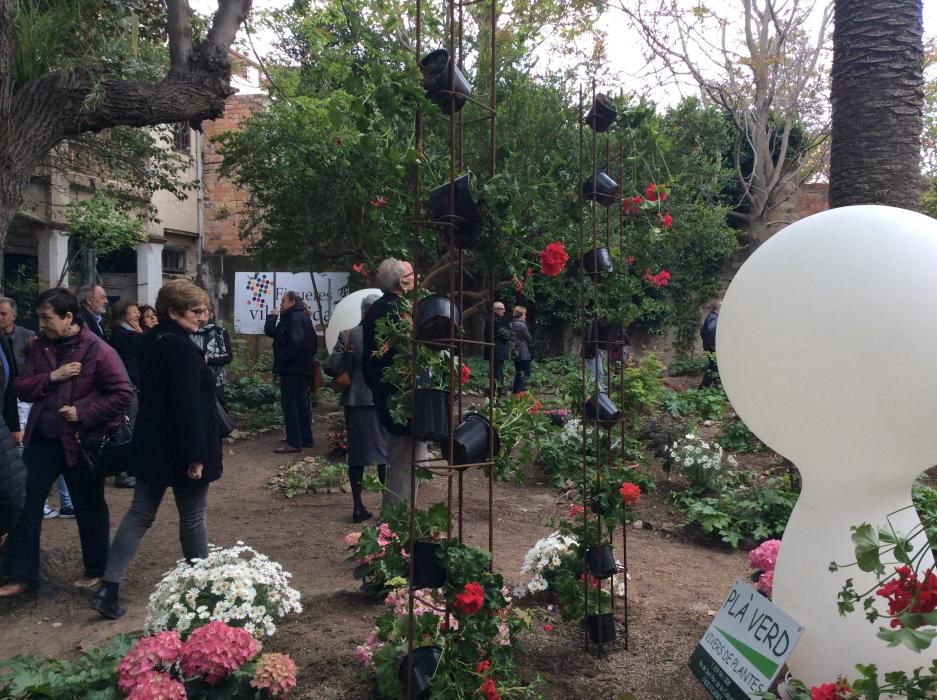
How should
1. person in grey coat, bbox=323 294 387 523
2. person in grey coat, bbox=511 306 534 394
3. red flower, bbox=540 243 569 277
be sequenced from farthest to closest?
person in grey coat, bbox=511 306 534 394 < person in grey coat, bbox=323 294 387 523 < red flower, bbox=540 243 569 277

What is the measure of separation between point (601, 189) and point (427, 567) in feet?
6.07

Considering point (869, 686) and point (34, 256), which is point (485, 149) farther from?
point (869, 686)

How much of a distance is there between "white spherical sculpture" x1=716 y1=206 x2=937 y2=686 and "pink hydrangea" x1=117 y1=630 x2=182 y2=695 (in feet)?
6.82

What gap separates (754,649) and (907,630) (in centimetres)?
99

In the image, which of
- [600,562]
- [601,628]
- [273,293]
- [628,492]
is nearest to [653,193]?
[628,492]

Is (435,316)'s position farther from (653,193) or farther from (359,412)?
(359,412)

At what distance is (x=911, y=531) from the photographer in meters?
2.31

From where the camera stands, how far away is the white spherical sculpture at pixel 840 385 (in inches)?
86.6

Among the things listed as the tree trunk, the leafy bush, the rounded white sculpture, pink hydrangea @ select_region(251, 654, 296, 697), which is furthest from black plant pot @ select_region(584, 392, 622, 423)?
the rounded white sculpture

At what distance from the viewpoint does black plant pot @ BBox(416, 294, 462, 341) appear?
97.4 inches

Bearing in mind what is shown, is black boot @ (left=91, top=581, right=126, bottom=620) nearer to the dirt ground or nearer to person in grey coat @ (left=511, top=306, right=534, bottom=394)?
the dirt ground

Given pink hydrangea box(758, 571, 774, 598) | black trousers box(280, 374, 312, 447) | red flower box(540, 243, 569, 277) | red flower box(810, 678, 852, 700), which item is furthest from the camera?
black trousers box(280, 374, 312, 447)

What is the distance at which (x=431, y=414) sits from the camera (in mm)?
2469

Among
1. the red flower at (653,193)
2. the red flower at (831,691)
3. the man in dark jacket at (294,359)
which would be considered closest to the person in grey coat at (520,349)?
the man in dark jacket at (294,359)
